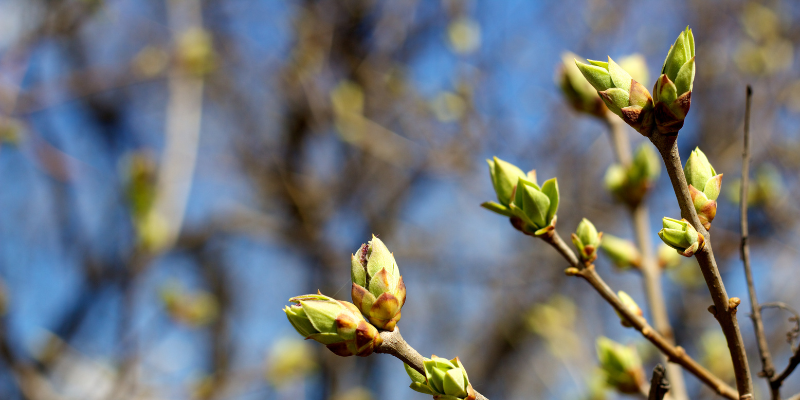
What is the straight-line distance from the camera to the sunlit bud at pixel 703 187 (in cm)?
68

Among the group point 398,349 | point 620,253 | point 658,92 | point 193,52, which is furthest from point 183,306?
point 658,92

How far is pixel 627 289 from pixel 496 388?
1942 millimetres

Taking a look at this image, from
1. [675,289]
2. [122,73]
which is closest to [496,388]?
[675,289]

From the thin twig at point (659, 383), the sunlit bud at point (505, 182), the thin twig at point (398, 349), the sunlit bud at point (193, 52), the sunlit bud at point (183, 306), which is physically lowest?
the thin twig at point (659, 383)

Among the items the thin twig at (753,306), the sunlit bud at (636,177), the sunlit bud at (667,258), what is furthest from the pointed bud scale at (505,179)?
the sunlit bud at (667,258)

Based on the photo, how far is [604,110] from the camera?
4.25 ft

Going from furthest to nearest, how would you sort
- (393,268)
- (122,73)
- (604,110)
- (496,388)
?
(496,388) < (122,73) < (604,110) < (393,268)

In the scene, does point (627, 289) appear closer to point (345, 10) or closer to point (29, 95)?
point (345, 10)

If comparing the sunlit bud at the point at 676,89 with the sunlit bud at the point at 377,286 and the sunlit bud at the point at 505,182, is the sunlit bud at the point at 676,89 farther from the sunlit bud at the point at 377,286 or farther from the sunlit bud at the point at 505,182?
the sunlit bud at the point at 377,286

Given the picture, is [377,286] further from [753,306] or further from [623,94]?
[753,306]

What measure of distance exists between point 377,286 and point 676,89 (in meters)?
0.43

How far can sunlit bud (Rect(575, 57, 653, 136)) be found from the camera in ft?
2.02

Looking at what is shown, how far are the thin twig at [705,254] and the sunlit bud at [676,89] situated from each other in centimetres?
2

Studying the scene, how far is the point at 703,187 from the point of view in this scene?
0.70 meters
